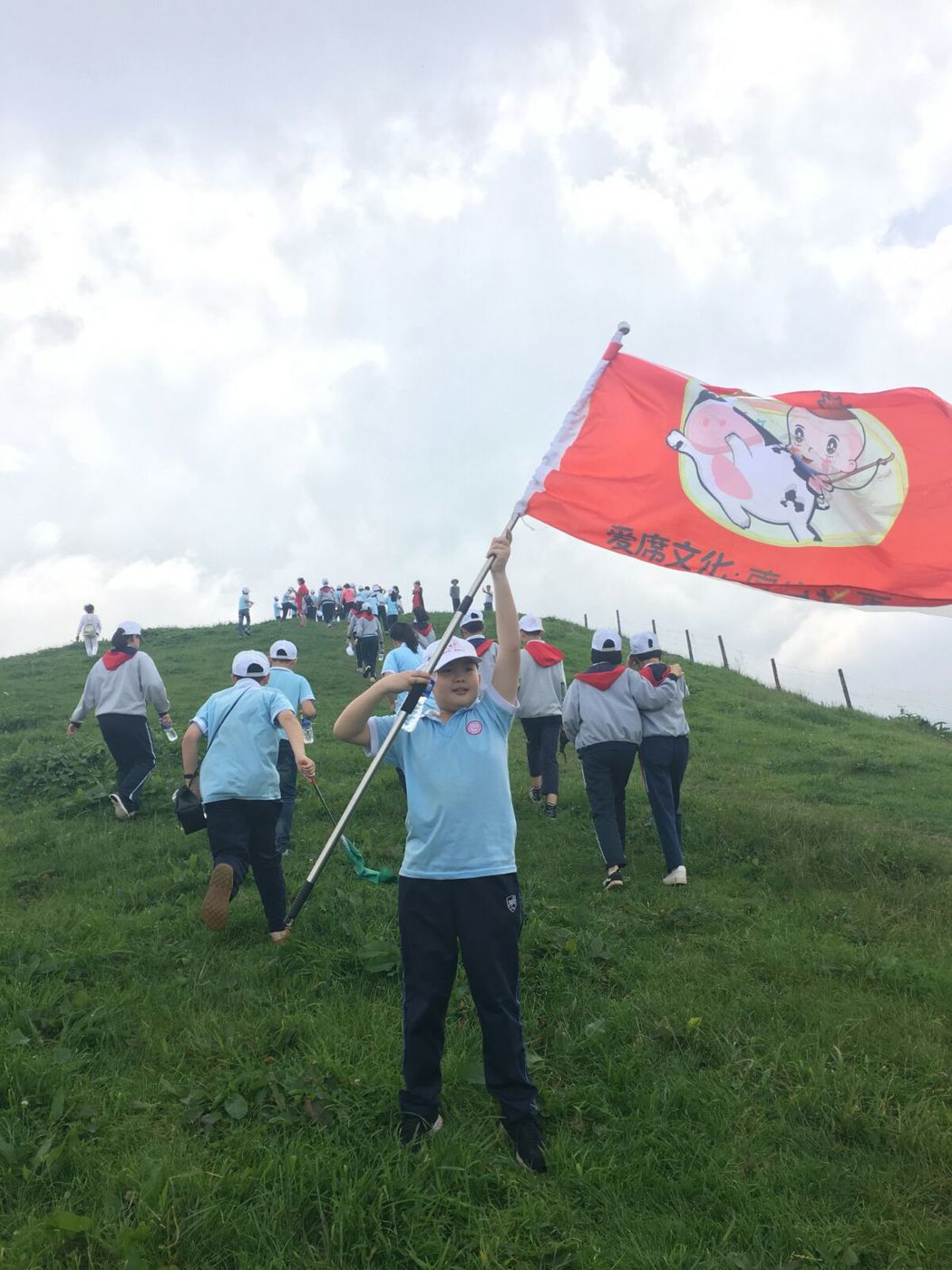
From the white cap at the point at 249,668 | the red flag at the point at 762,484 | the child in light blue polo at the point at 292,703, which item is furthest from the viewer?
the child in light blue polo at the point at 292,703

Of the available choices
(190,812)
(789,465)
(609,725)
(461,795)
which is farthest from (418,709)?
(609,725)

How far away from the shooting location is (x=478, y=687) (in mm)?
4383

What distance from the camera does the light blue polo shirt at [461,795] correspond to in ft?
13.3

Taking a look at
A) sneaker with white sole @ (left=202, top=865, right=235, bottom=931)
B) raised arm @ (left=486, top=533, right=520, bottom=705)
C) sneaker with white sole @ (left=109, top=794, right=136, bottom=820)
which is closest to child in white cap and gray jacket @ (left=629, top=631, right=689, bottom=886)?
raised arm @ (left=486, top=533, right=520, bottom=705)

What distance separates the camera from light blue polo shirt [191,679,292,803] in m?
6.34

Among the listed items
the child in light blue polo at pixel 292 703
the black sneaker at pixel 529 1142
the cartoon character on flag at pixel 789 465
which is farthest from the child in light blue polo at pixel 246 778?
the cartoon character on flag at pixel 789 465

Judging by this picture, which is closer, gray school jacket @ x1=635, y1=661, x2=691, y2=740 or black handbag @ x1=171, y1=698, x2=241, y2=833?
black handbag @ x1=171, y1=698, x2=241, y2=833

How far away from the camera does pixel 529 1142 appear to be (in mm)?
3900

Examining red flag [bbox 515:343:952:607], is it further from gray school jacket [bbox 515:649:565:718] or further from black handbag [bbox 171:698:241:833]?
gray school jacket [bbox 515:649:565:718]

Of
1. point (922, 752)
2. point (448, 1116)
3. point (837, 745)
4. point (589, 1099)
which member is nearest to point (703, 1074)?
point (589, 1099)

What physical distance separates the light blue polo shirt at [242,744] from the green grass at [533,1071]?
1.19m

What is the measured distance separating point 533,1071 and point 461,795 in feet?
6.02

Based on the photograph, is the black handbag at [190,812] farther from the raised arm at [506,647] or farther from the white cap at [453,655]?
the raised arm at [506,647]

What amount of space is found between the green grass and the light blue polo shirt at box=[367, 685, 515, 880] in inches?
52.3
